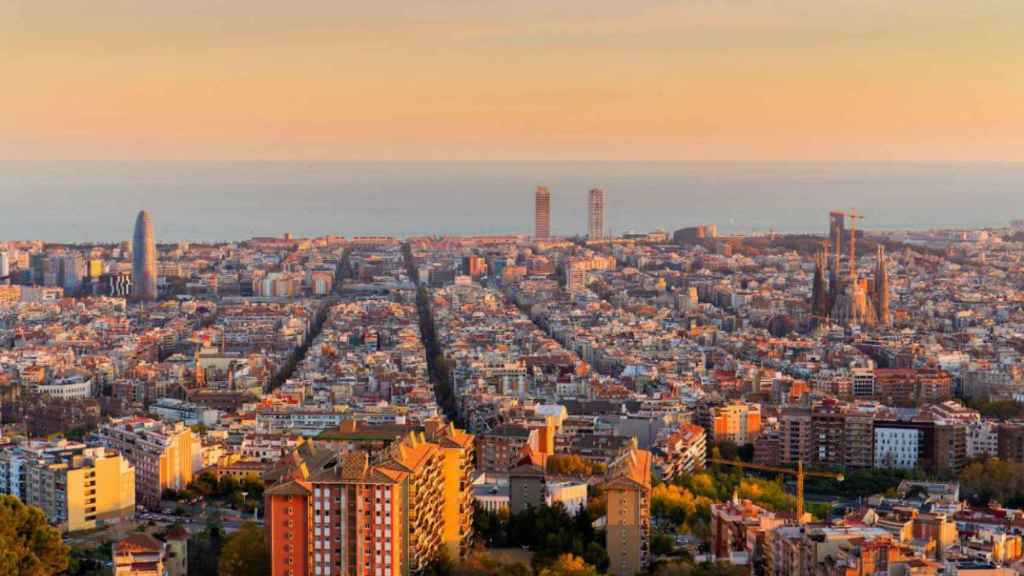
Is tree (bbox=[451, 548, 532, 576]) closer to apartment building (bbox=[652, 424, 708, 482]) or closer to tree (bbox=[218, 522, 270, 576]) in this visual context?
tree (bbox=[218, 522, 270, 576])

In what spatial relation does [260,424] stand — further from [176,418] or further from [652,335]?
[652,335]

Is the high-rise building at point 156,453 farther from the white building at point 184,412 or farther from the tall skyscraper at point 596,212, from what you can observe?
the tall skyscraper at point 596,212

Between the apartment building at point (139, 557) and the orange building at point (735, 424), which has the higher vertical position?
the orange building at point (735, 424)

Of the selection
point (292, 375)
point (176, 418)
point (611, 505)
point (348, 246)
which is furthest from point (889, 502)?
point (348, 246)

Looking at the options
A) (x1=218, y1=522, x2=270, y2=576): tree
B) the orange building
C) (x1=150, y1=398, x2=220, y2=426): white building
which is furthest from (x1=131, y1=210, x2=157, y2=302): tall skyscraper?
(x1=218, y1=522, x2=270, y2=576): tree

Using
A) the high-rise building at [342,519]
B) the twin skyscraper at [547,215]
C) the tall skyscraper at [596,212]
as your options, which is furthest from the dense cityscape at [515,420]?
the tall skyscraper at [596,212]

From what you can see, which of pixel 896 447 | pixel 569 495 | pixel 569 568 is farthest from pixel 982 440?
pixel 569 568
